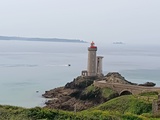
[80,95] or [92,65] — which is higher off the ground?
Result: [92,65]

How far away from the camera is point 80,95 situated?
3919 cm

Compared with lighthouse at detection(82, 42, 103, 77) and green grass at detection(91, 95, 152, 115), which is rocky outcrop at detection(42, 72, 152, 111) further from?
green grass at detection(91, 95, 152, 115)

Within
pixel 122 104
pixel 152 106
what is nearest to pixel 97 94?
pixel 122 104

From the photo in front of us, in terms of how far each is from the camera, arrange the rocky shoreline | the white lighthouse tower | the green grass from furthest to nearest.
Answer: the white lighthouse tower
the rocky shoreline
the green grass

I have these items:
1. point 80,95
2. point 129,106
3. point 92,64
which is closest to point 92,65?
point 92,64

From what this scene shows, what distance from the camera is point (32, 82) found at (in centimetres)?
5488

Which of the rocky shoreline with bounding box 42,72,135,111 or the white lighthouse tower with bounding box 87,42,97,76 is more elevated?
the white lighthouse tower with bounding box 87,42,97,76

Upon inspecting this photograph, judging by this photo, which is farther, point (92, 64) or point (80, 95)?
point (92, 64)

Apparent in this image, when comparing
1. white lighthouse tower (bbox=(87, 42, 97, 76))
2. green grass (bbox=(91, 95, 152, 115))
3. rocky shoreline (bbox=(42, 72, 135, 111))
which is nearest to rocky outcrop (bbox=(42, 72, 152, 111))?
rocky shoreline (bbox=(42, 72, 135, 111))

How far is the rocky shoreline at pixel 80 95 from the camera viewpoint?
35.8m

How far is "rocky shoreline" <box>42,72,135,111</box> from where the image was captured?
117 feet

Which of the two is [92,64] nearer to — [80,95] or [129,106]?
[80,95]

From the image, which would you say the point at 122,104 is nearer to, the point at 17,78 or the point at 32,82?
the point at 32,82

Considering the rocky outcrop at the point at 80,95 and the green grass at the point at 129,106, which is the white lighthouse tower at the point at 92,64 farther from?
the green grass at the point at 129,106
